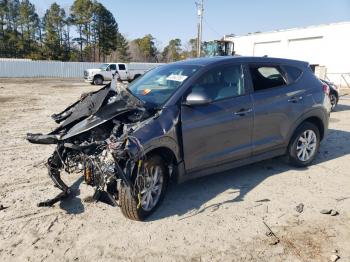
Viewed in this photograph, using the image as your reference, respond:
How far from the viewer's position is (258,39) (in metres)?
36.2

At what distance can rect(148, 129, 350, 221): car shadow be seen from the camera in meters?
4.32

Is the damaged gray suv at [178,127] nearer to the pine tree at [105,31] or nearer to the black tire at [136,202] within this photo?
the black tire at [136,202]

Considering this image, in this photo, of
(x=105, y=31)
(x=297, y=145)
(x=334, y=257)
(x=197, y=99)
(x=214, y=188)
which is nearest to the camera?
(x=334, y=257)

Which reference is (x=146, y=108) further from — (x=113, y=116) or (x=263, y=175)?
(x=263, y=175)

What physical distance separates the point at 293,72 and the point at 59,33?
2191 inches

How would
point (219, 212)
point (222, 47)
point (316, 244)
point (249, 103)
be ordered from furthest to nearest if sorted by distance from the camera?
point (222, 47) < point (249, 103) < point (219, 212) < point (316, 244)

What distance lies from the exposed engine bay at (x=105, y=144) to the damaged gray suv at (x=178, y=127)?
1 cm

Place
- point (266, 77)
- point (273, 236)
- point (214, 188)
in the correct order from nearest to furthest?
point (273, 236) → point (214, 188) → point (266, 77)

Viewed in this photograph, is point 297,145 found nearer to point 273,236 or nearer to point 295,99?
point 295,99

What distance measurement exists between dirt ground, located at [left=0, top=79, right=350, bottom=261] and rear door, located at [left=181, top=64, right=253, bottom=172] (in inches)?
21.3

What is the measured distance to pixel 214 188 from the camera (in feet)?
16.2

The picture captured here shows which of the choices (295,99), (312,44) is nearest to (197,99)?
(295,99)

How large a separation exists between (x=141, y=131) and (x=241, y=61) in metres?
2.11

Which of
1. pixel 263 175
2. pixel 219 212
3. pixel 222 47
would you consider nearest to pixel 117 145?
pixel 219 212
